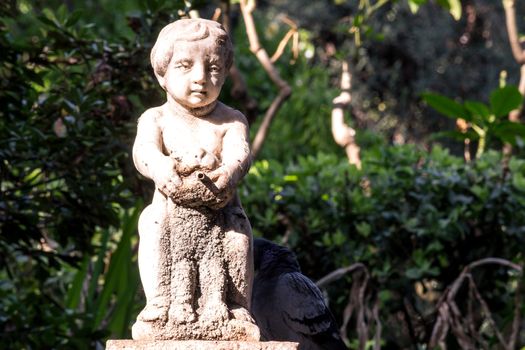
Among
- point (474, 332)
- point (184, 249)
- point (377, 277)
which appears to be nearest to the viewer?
point (184, 249)

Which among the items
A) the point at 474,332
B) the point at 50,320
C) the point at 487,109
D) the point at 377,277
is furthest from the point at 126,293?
the point at 487,109

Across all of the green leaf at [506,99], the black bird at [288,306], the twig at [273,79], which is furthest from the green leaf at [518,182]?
the black bird at [288,306]

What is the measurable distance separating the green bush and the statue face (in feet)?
11.2

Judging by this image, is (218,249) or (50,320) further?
(50,320)

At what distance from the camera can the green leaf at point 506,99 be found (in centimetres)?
709

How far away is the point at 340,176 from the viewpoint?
7312mm

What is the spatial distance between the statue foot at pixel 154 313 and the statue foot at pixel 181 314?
0.02 metres

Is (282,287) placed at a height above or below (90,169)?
below

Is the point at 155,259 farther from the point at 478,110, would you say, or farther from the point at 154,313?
the point at 478,110

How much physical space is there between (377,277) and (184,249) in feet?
12.0

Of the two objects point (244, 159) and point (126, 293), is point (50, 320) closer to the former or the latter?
point (126, 293)

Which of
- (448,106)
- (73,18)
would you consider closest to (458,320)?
(448,106)

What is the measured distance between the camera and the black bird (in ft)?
14.7

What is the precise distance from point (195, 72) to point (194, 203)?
0.49 meters
